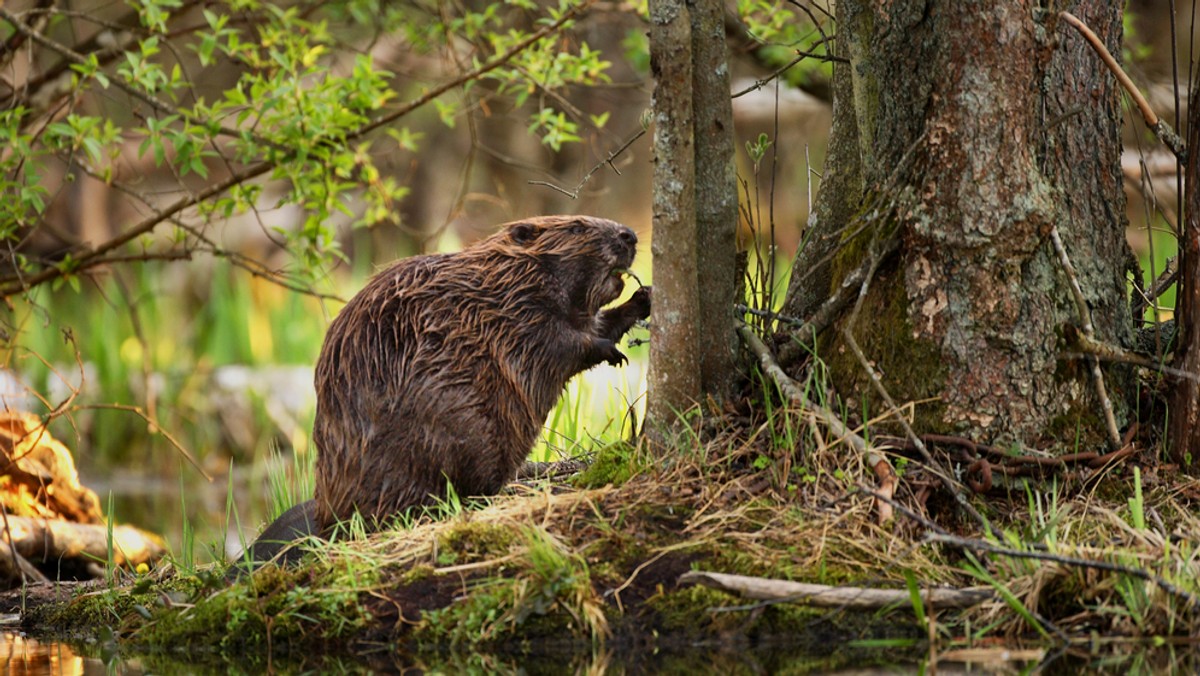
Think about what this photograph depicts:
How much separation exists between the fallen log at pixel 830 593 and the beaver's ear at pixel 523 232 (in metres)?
1.37

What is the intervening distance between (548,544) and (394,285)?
100 centimetres

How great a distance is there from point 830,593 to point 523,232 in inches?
58.6

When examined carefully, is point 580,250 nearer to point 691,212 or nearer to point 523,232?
point 523,232

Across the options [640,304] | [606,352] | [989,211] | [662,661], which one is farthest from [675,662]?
[640,304]

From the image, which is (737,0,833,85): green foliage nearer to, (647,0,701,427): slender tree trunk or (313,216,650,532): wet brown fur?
(313,216,650,532): wet brown fur

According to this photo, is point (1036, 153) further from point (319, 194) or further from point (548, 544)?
point (319, 194)

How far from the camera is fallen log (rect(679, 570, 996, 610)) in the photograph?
2.51 meters

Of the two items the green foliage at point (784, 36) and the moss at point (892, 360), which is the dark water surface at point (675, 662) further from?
the green foliage at point (784, 36)

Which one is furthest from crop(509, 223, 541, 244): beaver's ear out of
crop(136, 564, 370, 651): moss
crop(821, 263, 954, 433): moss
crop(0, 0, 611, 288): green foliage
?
crop(136, 564, 370, 651): moss

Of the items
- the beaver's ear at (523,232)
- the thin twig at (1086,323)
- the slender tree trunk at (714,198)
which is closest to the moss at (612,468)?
the slender tree trunk at (714,198)

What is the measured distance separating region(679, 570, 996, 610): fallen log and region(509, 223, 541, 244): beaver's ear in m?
1.37

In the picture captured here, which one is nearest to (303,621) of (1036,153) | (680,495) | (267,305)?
(680,495)

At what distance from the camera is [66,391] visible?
7277 millimetres

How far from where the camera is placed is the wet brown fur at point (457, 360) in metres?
3.29
